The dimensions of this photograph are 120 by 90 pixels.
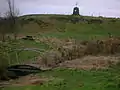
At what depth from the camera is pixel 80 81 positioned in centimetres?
2038

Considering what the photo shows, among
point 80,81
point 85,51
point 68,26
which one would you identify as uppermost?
point 68,26

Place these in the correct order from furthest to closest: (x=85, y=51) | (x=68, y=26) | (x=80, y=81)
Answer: (x=68, y=26)
(x=85, y=51)
(x=80, y=81)

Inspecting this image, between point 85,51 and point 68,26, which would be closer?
point 85,51

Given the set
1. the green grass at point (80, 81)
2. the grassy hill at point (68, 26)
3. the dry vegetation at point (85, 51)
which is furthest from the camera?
the grassy hill at point (68, 26)

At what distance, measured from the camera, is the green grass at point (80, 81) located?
18.4 metres

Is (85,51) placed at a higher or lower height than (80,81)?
higher

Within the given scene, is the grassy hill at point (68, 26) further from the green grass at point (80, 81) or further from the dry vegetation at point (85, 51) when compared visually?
the green grass at point (80, 81)

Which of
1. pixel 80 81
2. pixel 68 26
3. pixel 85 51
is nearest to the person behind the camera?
pixel 80 81

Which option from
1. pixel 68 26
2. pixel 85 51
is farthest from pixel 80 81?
pixel 68 26

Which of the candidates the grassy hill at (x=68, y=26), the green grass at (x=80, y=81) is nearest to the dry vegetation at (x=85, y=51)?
the green grass at (x=80, y=81)

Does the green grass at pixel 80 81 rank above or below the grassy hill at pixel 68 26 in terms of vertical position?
below

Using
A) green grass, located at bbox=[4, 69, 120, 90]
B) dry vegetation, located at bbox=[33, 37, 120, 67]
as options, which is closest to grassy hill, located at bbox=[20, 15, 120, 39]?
dry vegetation, located at bbox=[33, 37, 120, 67]

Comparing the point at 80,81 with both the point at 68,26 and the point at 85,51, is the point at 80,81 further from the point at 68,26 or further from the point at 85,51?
the point at 68,26

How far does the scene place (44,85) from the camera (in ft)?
64.0
